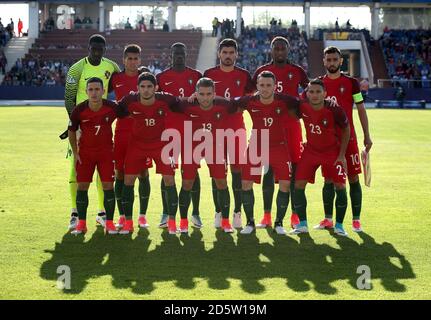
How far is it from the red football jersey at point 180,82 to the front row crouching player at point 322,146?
1464mm

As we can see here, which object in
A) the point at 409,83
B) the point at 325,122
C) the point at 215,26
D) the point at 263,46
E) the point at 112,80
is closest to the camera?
the point at 325,122

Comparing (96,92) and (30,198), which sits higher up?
(96,92)

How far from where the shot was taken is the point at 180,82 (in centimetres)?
903

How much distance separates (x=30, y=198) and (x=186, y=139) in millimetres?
3158

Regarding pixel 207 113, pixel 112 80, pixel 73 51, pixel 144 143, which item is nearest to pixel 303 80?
pixel 207 113

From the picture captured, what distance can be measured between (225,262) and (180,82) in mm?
2967

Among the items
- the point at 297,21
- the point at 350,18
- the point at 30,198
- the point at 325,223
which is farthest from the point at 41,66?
the point at 325,223

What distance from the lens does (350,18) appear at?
56219 mm

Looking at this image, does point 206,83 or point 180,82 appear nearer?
A: point 206,83

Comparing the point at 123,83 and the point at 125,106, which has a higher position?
the point at 123,83

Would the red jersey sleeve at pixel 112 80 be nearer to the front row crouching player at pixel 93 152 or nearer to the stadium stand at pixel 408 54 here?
the front row crouching player at pixel 93 152

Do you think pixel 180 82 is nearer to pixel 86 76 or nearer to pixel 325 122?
pixel 86 76

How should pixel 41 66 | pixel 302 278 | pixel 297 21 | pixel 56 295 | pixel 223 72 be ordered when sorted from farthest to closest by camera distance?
pixel 297 21
pixel 41 66
pixel 223 72
pixel 302 278
pixel 56 295

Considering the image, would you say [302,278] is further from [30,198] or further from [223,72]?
[30,198]
